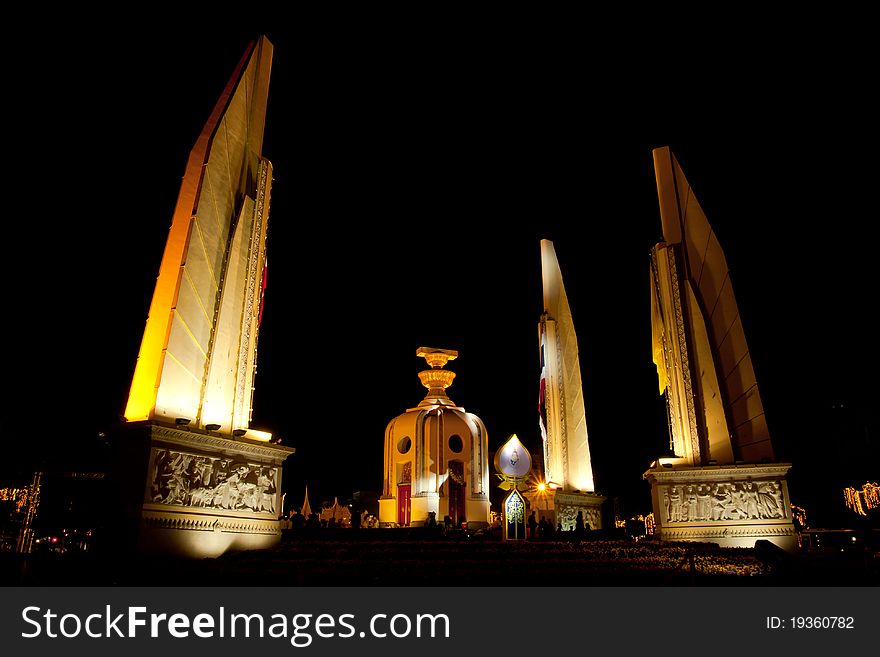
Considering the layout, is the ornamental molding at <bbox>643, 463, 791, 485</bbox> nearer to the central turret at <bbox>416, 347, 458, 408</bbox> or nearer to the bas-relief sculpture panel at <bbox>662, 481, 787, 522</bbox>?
the bas-relief sculpture panel at <bbox>662, 481, 787, 522</bbox>

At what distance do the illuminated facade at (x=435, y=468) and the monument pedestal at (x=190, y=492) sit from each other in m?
17.3

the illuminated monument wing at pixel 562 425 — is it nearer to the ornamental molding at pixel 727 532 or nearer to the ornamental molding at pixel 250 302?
the ornamental molding at pixel 727 532

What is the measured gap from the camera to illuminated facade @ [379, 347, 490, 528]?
89.2 ft

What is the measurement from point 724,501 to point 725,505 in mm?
77

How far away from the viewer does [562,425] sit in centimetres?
1925

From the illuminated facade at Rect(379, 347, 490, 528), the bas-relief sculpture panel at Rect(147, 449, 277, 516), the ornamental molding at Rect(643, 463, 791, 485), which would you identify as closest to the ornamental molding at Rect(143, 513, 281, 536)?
the bas-relief sculpture panel at Rect(147, 449, 277, 516)

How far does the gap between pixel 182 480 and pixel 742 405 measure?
11.0 m

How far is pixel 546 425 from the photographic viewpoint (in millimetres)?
20031

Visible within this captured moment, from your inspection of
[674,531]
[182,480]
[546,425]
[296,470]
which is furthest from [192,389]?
[296,470]

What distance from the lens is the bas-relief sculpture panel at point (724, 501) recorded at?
38.4ft

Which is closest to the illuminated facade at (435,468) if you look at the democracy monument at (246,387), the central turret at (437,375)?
the central turret at (437,375)

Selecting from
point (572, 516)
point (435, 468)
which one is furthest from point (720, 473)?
point (435, 468)

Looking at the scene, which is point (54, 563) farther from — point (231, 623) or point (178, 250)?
point (178, 250)

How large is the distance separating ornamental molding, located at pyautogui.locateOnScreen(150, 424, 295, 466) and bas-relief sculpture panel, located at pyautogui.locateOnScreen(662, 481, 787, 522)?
25.4 feet
